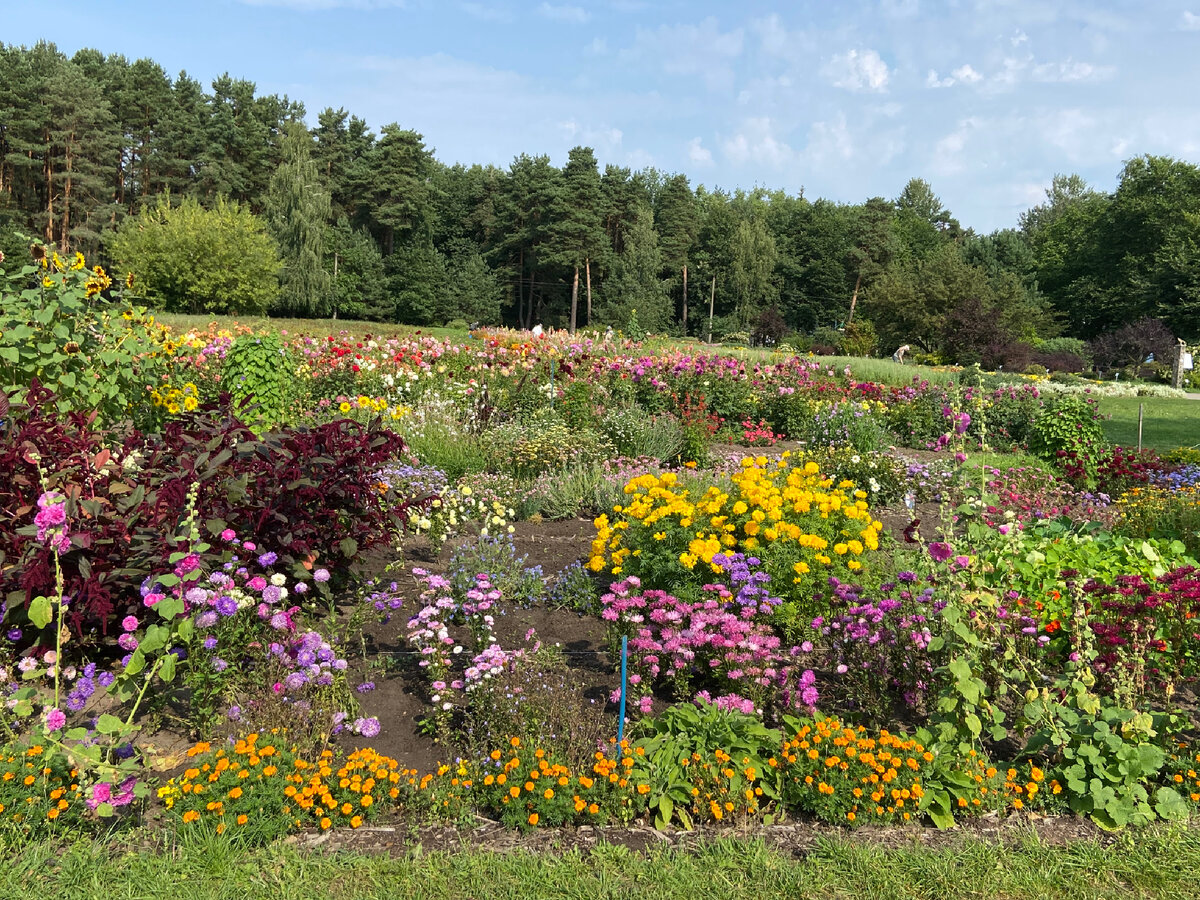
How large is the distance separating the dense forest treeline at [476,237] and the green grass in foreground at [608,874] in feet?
83.5

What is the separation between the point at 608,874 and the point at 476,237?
2025 inches

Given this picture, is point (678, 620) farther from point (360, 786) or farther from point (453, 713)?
point (360, 786)

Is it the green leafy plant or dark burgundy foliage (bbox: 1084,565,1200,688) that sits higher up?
the green leafy plant

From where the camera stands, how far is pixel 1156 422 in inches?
628

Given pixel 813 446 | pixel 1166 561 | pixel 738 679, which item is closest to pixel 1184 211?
pixel 813 446

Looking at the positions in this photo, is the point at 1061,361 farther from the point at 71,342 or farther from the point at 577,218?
the point at 71,342

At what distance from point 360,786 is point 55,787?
1048 mm

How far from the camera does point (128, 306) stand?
5863 millimetres

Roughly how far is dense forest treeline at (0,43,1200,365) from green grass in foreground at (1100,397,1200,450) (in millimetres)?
5947

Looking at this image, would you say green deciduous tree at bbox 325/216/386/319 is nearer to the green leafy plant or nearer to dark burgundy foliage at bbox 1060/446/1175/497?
the green leafy plant

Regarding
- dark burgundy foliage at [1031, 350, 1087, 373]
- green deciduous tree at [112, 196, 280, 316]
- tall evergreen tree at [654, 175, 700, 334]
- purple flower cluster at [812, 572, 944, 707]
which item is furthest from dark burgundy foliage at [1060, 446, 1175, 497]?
tall evergreen tree at [654, 175, 700, 334]

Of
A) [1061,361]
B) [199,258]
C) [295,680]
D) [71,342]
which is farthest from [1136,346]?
[199,258]

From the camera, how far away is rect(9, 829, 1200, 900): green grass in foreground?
2.36 m

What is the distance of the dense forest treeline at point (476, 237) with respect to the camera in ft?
111
